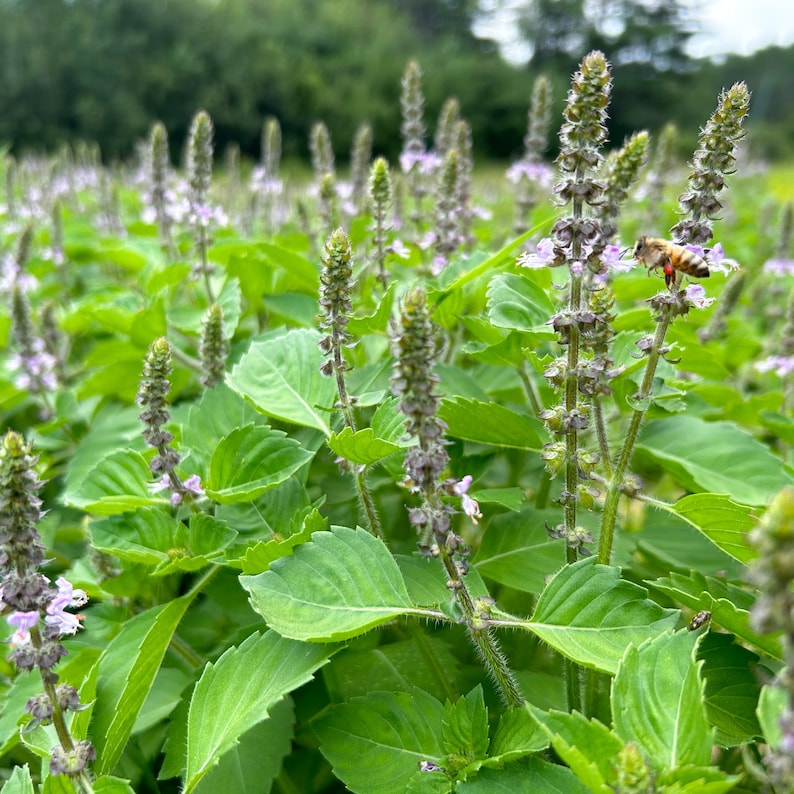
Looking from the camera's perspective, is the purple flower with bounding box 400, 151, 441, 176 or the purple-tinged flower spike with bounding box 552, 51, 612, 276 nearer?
the purple-tinged flower spike with bounding box 552, 51, 612, 276

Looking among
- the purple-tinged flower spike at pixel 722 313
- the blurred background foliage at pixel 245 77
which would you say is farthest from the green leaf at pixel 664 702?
the blurred background foliage at pixel 245 77

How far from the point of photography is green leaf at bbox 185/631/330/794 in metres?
Answer: 1.46

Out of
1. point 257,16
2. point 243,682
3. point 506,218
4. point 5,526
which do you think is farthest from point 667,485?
point 257,16

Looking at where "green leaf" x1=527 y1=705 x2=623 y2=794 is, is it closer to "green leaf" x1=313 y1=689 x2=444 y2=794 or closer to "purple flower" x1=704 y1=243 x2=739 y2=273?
"green leaf" x1=313 y1=689 x2=444 y2=794

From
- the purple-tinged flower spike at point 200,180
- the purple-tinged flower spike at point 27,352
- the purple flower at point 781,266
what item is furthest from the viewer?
the purple flower at point 781,266

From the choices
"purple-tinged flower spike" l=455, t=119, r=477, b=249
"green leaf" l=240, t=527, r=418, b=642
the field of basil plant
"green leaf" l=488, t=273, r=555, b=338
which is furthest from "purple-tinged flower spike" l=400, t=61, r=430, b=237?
"green leaf" l=240, t=527, r=418, b=642

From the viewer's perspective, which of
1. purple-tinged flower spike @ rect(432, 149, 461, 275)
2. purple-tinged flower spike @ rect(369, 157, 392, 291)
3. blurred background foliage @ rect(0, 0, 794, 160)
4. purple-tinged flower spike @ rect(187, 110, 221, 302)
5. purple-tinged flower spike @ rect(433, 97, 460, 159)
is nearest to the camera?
purple-tinged flower spike @ rect(369, 157, 392, 291)

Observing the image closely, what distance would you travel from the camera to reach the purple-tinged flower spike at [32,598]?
133 centimetres

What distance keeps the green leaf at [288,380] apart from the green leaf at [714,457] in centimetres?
100

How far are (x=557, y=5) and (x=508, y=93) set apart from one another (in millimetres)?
14055

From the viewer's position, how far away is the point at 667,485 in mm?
3502

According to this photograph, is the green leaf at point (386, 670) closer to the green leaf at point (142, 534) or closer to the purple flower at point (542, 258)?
the green leaf at point (142, 534)

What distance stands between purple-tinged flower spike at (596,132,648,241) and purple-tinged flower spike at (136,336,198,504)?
122cm

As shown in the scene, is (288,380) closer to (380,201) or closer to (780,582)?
(380,201)
